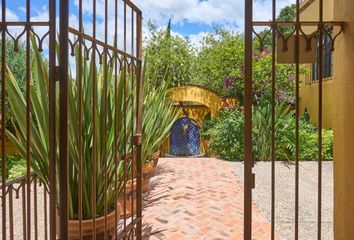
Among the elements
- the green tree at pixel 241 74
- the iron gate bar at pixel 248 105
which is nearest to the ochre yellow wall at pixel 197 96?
the green tree at pixel 241 74

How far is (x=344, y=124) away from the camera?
1.72 metres

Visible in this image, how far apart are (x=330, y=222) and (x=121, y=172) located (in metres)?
2.54

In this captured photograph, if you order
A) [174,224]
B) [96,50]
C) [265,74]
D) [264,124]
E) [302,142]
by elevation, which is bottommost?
[174,224]

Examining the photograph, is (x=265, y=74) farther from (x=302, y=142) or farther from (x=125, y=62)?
(x=125, y=62)

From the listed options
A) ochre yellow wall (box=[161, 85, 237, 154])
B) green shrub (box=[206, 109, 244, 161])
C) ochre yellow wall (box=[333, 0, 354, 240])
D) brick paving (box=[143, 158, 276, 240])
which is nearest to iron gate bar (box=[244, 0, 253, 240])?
ochre yellow wall (box=[333, 0, 354, 240])

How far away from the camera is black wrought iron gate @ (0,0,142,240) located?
5.03 feet

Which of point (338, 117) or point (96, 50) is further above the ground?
point (96, 50)

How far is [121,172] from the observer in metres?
2.50

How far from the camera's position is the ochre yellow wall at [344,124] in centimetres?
166

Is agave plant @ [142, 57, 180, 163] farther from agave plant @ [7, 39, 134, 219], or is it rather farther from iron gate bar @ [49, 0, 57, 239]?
iron gate bar @ [49, 0, 57, 239]

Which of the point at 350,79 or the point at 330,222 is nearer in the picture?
the point at 350,79

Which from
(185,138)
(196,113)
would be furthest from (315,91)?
(185,138)

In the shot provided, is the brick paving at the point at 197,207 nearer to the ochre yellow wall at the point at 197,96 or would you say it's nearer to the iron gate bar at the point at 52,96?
the iron gate bar at the point at 52,96

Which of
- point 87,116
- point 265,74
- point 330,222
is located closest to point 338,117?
point 87,116
